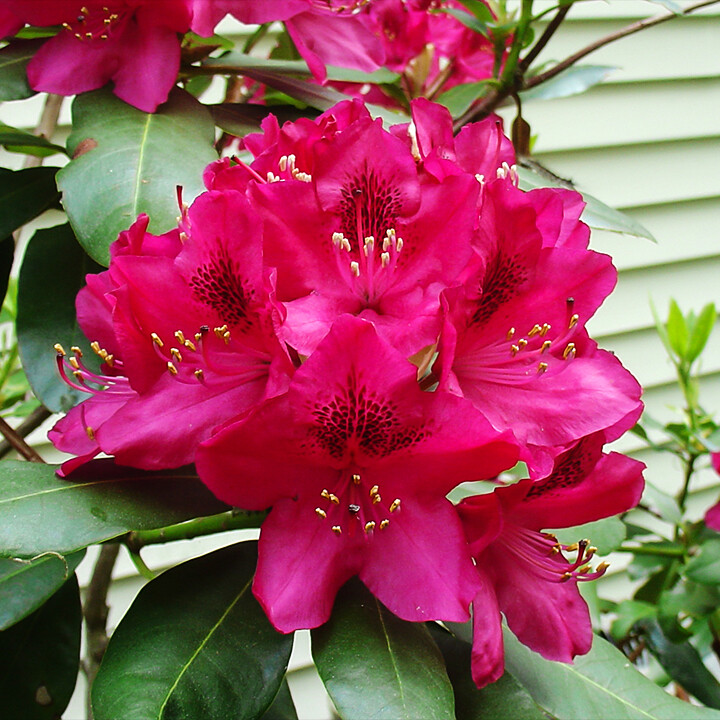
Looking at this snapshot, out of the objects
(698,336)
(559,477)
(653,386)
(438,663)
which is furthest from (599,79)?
(653,386)

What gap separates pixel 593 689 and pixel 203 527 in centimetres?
38

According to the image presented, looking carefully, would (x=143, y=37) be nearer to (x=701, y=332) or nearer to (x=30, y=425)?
(x=30, y=425)

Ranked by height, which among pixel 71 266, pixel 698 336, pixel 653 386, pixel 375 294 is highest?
pixel 375 294

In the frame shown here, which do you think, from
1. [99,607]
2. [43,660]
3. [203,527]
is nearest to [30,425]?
[99,607]

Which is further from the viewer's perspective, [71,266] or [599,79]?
[599,79]

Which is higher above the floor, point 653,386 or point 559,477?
point 559,477

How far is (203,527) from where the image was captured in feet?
2.17

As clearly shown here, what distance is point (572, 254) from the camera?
58 cm

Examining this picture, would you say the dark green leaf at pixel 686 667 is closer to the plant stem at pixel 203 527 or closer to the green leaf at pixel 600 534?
the green leaf at pixel 600 534

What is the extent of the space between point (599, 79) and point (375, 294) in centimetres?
85

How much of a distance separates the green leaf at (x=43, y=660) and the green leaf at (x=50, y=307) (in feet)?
0.58

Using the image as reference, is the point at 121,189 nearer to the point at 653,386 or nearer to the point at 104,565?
the point at 104,565

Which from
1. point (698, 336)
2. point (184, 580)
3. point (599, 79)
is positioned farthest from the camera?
point (698, 336)

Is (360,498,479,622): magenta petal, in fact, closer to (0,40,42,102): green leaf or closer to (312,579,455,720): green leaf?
(312,579,455,720): green leaf
